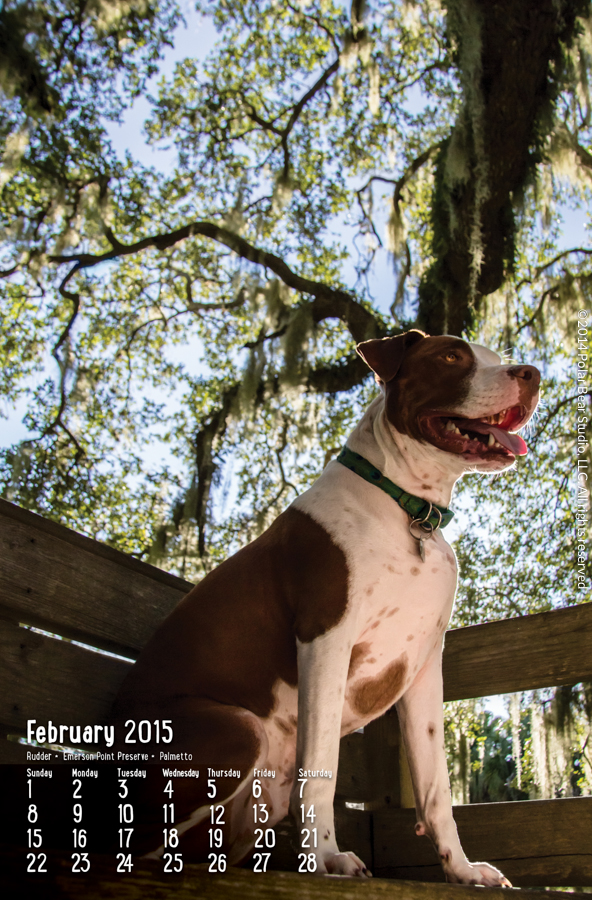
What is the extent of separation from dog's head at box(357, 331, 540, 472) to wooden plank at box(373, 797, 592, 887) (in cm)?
113

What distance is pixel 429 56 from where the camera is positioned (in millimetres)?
9094

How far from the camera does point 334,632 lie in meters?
1.96

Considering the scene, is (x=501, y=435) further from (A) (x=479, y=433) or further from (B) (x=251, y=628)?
(B) (x=251, y=628)

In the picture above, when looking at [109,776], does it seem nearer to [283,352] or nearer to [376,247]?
[283,352]

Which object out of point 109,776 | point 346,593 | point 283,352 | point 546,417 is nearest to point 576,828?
point 346,593

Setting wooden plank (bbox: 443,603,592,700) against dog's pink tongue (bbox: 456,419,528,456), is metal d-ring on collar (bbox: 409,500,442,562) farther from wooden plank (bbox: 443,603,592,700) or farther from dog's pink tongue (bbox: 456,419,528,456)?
wooden plank (bbox: 443,603,592,700)

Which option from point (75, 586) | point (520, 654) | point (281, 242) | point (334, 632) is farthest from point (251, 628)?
point (281, 242)

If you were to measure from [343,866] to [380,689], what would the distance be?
0.56 m

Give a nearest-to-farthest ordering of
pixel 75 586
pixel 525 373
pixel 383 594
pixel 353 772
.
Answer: pixel 383 594, pixel 525 373, pixel 75 586, pixel 353 772

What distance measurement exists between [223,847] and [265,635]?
0.56 meters

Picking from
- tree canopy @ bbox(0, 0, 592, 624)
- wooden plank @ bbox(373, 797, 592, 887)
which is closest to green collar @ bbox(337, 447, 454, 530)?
wooden plank @ bbox(373, 797, 592, 887)

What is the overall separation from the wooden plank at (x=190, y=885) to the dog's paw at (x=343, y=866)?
1.10ft

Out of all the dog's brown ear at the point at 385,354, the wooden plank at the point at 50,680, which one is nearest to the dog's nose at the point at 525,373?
the dog's brown ear at the point at 385,354

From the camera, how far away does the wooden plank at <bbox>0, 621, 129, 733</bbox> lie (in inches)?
79.0
